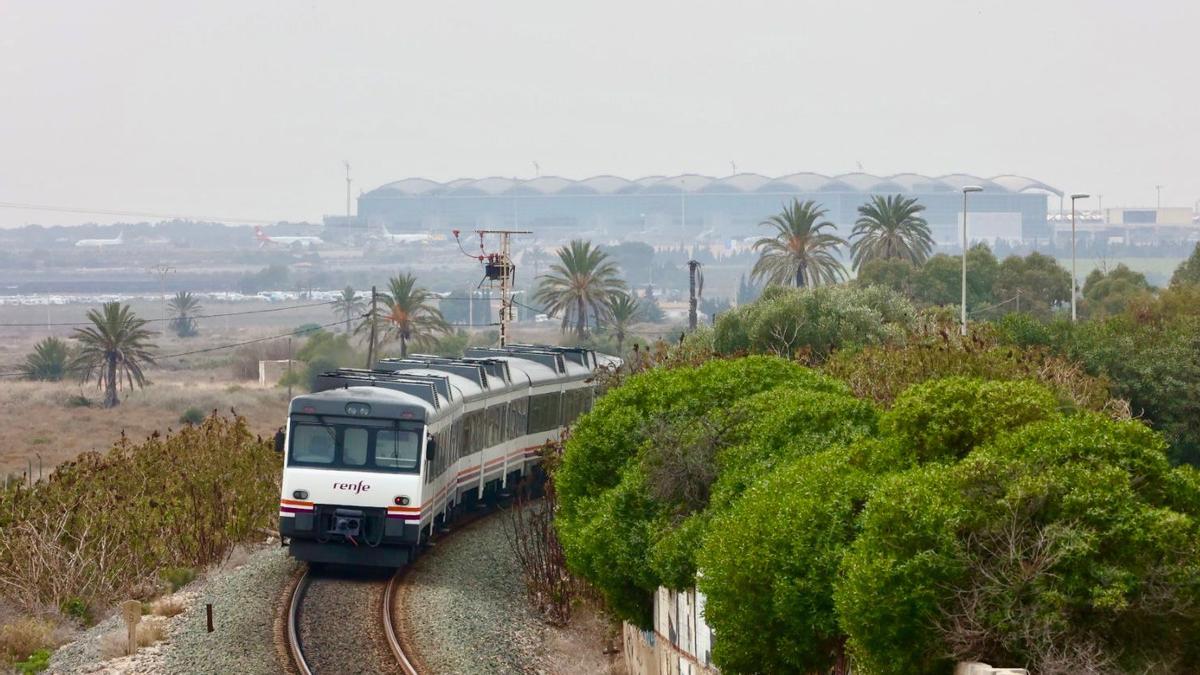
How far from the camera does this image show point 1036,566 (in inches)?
496

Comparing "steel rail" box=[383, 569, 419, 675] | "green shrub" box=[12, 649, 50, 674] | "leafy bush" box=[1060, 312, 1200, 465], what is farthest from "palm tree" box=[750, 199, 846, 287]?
"green shrub" box=[12, 649, 50, 674]

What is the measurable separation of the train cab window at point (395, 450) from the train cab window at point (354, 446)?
0.70 feet

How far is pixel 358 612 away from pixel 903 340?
20.0 m

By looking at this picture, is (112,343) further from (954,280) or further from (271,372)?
(954,280)

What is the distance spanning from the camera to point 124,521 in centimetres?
2806

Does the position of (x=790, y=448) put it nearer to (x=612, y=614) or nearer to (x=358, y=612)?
(x=612, y=614)

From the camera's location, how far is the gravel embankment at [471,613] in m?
20.9

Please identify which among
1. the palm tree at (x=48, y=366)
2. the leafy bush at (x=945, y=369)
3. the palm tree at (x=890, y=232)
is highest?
the palm tree at (x=890, y=232)

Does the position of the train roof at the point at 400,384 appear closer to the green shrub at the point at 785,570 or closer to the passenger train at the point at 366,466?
the passenger train at the point at 366,466

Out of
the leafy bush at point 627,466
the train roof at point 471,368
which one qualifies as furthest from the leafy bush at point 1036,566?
the train roof at point 471,368

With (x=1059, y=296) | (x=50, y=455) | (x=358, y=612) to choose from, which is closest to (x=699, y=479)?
(x=358, y=612)

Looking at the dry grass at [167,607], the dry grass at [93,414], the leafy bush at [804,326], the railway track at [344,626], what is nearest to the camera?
the railway track at [344,626]

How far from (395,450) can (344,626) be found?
13.3 feet

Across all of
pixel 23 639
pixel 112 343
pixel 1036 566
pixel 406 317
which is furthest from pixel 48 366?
pixel 1036 566
